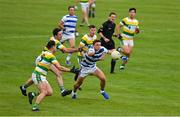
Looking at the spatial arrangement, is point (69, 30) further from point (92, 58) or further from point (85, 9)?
point (85, 9)

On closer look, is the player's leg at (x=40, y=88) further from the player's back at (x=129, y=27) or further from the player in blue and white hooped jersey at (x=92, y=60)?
the player's back at (x=129, y=27)

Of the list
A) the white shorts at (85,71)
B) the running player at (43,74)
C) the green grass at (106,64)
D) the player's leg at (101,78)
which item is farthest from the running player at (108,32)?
the running player at (43,74)

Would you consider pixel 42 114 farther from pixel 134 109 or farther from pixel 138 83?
pixel 138 83

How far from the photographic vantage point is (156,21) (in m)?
48.2

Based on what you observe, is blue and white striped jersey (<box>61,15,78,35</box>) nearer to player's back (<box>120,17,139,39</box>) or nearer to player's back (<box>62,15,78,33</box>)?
player's back (<box>62,15,78,33</box>)

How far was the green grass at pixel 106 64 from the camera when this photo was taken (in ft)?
77.8

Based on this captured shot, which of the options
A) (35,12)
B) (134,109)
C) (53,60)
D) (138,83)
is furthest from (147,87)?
(35,12)

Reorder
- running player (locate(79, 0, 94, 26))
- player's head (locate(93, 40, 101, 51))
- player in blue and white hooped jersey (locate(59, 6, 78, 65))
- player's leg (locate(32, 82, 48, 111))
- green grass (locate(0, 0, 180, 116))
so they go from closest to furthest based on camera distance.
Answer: player's leg (locate(32, 82, 48, 111))
green grass (locate(0, 0, 180, 116))
player's head (locate(93, 40, 101, 51))
player in blue and white hooped jersey (locate(59, 6, 78, 65))
running player (locate(79, 0, 94, 26))

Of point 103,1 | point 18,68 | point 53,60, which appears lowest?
point 103,1

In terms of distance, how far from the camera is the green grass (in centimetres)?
2372

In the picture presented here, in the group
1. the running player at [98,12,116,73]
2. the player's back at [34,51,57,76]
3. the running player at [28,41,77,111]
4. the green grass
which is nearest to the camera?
the running player at [28,41,77,111]

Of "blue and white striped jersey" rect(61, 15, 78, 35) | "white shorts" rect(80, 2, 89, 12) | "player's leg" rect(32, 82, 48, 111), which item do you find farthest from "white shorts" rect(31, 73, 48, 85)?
"white shorts" rect(80, 2, 89, 12)

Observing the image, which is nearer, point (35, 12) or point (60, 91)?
point (60, 91)

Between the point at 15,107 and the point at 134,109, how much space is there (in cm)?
434
